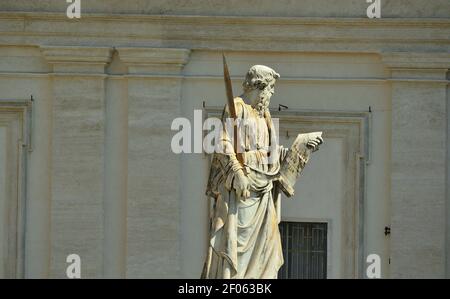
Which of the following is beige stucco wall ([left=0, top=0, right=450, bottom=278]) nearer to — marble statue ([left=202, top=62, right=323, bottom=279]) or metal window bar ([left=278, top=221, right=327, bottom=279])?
metal window bar ([left=278, top=221, right=327, bottom=279])

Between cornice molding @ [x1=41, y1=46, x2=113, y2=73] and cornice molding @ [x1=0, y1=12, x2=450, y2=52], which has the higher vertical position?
cornice molding @ [x1=0, y1=12, x2=450, y2=52]

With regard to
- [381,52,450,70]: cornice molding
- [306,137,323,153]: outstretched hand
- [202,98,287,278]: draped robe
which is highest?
[381,52,450,70]: cornice molding

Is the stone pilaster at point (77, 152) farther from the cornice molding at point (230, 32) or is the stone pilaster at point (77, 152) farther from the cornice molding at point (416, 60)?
the cornice molding at point (416, 60)

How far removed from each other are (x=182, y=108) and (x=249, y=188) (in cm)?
569

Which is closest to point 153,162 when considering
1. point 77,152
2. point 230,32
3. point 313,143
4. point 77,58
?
point 77,152

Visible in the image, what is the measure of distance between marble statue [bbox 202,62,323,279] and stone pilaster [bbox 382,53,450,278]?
17.5ft

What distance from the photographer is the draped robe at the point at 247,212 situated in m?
22.3

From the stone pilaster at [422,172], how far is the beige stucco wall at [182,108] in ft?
0.04

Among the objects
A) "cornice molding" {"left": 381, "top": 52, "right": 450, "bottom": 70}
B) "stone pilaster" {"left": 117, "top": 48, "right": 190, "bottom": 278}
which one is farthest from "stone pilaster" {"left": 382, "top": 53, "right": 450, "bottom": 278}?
"stone pilaster" {"left": 117, "top": 48, "right": 190, "bottom": 278}

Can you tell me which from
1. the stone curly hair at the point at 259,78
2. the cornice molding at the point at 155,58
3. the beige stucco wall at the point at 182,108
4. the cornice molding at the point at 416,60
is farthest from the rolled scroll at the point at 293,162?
the cornice molding at the point at 155,58

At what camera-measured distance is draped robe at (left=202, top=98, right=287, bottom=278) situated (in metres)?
22.3

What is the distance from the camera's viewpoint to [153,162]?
2788 centimetres

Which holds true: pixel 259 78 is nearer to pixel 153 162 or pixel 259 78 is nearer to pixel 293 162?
pixel 293 162
